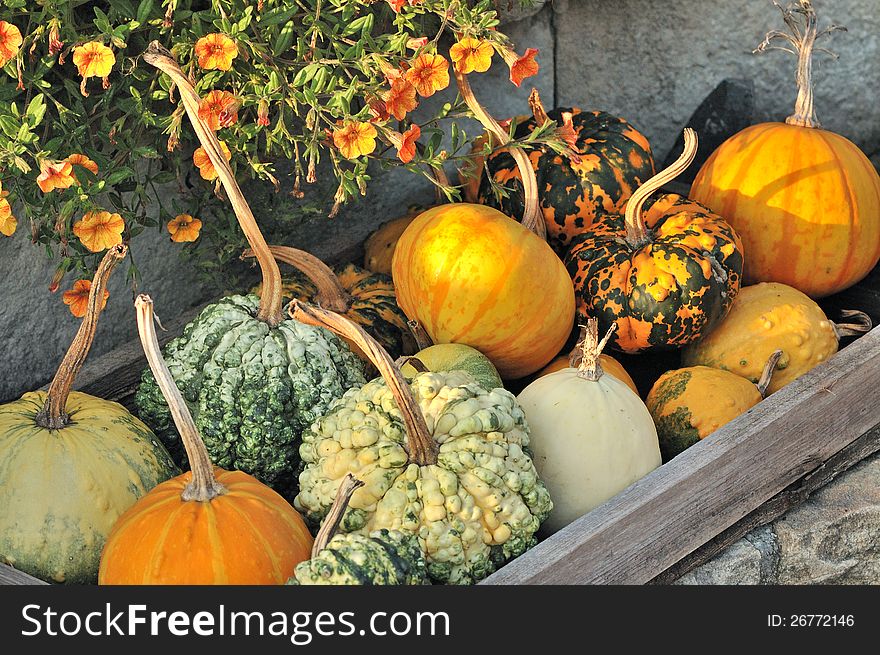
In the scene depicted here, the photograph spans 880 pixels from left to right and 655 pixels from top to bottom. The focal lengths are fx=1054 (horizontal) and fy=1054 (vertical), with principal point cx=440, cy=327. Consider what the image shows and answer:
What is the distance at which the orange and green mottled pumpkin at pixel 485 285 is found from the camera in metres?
2.09

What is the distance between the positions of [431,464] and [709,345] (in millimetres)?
949

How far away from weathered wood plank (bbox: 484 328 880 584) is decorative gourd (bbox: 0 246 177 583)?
2.13 feet

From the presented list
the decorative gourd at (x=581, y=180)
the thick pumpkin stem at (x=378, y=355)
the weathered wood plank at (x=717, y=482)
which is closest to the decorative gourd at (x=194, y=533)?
the thick pumpkin stem at (x=378, y=355)

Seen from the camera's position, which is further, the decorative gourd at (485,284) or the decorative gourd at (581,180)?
the decorative gourd at (581,180)

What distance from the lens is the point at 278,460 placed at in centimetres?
193

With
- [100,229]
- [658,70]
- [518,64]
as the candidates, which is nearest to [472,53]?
[518,64]

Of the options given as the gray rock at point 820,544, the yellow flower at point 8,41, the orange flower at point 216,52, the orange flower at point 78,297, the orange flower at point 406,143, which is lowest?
the gray rock at point 820,544

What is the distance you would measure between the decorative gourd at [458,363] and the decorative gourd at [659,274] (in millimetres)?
336

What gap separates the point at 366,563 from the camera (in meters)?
1.41

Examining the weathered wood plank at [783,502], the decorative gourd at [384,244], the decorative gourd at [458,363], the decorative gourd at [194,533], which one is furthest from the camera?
the decorative gourd at [384,244]

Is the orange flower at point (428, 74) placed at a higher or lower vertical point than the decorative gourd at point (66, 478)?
higher

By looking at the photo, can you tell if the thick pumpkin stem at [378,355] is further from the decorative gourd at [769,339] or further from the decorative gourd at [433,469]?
the decorative gourd at [769,339]

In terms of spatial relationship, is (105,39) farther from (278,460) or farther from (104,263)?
(278,460)

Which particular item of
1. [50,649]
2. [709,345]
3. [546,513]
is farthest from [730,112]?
[50,649]
